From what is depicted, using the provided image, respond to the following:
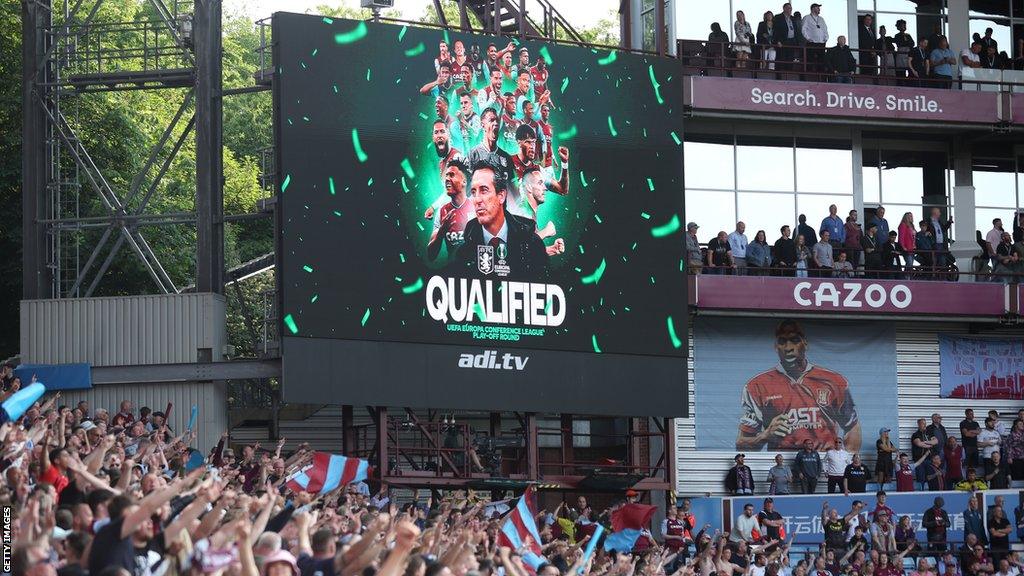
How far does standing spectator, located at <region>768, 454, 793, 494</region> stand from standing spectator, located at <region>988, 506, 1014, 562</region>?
398 cm

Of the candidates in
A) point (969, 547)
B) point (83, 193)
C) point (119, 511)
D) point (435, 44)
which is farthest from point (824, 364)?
point (119, 511)

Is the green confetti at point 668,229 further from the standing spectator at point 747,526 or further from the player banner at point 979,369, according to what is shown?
the player banner at point 979,369

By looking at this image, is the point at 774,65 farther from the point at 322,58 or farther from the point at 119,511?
the point at 119,511

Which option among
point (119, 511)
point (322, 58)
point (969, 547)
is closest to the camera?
point (119, 511)

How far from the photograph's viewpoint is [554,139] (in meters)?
32.0

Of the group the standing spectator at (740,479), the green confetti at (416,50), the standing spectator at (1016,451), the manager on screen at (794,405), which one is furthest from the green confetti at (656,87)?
the standing spectator at (1016,451)

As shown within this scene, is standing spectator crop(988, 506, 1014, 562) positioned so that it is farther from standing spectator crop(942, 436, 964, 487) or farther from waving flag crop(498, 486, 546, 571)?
waving flag crop(498, 486, 546, 571)

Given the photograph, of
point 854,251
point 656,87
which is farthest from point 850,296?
point 656,87

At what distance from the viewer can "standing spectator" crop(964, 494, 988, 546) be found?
115ft

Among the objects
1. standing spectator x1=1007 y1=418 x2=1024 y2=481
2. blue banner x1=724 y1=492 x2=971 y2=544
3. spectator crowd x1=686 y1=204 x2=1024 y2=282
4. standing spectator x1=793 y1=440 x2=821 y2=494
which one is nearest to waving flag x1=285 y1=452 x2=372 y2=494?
blue banner x1=724 y1=492 x2=971 y2=544

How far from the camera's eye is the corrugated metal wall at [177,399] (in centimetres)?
3055

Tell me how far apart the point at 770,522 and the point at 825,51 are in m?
10.4

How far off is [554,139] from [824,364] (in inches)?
347

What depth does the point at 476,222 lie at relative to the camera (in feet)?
102
